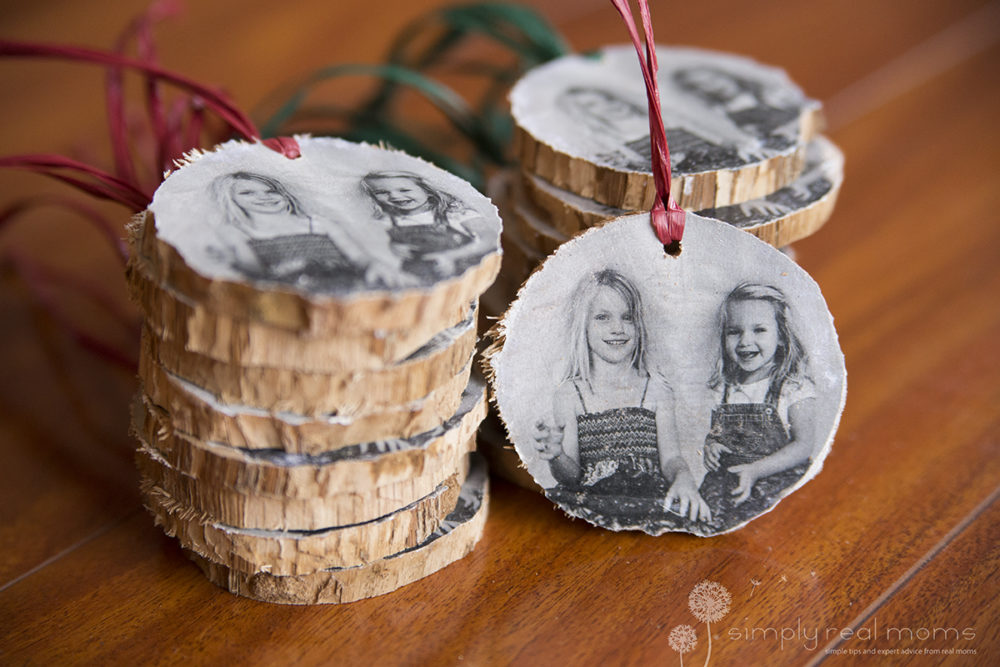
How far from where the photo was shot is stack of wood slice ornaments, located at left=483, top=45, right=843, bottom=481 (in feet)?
2.08

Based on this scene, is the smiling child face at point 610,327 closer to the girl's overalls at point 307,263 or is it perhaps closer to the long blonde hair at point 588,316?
the long blonde hair at point 588,316

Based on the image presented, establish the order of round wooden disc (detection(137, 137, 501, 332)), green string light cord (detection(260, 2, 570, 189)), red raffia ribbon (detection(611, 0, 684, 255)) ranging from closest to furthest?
round wooden disc (detection(137, 137, 501, 332)) < red raffia ribbon (detection(611, 0, 684, 255)) < green string light cord (detection(260, 2, 570, 189))

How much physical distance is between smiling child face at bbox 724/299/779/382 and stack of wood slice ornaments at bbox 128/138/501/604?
0.16m

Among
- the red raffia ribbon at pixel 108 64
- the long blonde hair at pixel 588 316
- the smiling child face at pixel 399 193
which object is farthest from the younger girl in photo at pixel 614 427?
the red raffia ribbon at pixel 108 64

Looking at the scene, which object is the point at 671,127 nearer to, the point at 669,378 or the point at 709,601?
the point at 669,378

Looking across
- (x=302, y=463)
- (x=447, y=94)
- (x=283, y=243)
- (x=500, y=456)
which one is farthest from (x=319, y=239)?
(x=447, y=94)

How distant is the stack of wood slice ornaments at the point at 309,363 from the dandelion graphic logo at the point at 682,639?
0.14 m

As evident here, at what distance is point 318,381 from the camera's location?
0.52 metres

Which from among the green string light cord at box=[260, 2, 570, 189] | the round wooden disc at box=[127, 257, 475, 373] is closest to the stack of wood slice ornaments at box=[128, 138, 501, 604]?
the round wooden disc at box=[127, 257, 475, 373]

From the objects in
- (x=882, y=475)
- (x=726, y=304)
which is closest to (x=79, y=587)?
(x=726, y=304)

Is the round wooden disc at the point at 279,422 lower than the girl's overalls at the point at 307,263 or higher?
lower

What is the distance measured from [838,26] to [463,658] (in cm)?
120

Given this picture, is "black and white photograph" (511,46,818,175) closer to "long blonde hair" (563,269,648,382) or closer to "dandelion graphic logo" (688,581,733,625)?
"long blonde hair" (563,269,648,382)

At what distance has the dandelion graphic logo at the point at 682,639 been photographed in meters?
0.58
